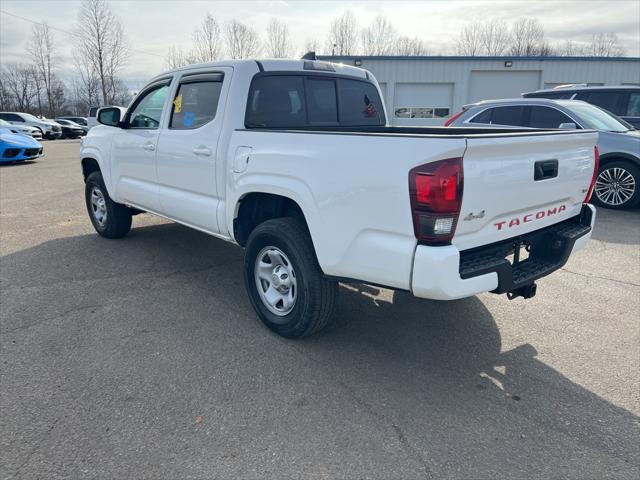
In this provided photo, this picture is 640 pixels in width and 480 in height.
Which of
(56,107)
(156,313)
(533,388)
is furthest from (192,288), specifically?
(56,107)

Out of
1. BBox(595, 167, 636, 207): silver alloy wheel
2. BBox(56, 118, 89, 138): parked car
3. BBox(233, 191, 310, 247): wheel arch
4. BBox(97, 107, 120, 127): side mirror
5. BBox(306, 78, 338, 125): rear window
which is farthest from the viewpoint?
BBox(56, 118, 89, 138): parked car

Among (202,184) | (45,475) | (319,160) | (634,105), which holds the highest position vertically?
(634,105)

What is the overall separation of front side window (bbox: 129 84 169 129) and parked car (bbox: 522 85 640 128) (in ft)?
28.8

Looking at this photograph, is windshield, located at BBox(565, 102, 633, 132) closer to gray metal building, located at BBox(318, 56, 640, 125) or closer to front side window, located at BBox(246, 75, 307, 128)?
front side window, located at BBox(246, 75, 307, 128)

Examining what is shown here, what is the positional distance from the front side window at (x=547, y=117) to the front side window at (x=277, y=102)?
5769mm

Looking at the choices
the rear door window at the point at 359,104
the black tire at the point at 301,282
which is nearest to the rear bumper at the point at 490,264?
the black tire at the point at 301,282

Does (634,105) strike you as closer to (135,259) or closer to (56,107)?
(135,259)

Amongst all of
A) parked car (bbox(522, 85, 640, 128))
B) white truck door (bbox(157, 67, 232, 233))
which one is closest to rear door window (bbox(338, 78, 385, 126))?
white truck door (bbox(157, 67, 232, 233))

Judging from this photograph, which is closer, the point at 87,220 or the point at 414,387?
the point at 414,387

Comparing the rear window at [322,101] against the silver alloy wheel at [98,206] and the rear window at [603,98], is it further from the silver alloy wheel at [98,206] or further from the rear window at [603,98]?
the rear window at [603,98]

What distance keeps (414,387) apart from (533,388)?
752 mm

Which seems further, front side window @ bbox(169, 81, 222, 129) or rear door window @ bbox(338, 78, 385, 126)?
rear door window @ bbox(338, 78, 385, 126)

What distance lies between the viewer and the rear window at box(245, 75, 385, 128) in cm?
409

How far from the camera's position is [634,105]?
10.1 meters
